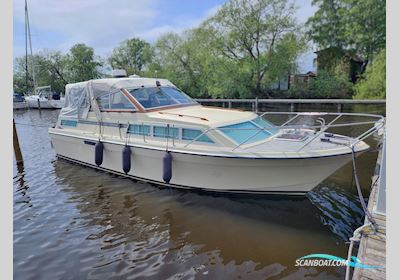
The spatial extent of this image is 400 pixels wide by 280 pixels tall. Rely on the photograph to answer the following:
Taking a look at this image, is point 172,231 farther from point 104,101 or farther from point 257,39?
point 257,39

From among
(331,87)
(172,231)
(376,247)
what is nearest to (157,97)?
(172,231)

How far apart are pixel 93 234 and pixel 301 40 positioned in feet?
97.2

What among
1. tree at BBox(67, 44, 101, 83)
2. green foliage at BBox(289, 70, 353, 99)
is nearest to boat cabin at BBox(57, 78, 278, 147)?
green foliage at BBox(289, 70, 353, 99)

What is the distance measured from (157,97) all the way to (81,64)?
4730 centimetres

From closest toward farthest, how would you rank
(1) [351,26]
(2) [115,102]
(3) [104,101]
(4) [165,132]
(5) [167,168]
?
(5) [167,168] < (4) [165,132] < (2) [115,102] < (3) [104,101] < (1) [351,26]

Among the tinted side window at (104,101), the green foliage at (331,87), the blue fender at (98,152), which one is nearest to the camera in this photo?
the blue fender at (98,152)

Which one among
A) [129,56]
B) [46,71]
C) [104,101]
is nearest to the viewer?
[104,101]

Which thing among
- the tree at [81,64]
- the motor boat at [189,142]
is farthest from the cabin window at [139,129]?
the tree at [81,64]

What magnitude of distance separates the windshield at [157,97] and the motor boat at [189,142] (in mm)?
29

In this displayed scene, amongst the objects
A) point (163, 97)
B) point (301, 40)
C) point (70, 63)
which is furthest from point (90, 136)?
point (70, 63)

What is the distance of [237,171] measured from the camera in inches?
253

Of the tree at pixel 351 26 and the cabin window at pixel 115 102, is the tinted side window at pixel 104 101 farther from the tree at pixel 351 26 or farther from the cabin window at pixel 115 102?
the tree at pixel 351 26

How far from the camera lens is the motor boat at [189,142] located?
19.9 ft

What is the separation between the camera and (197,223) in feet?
20.1
